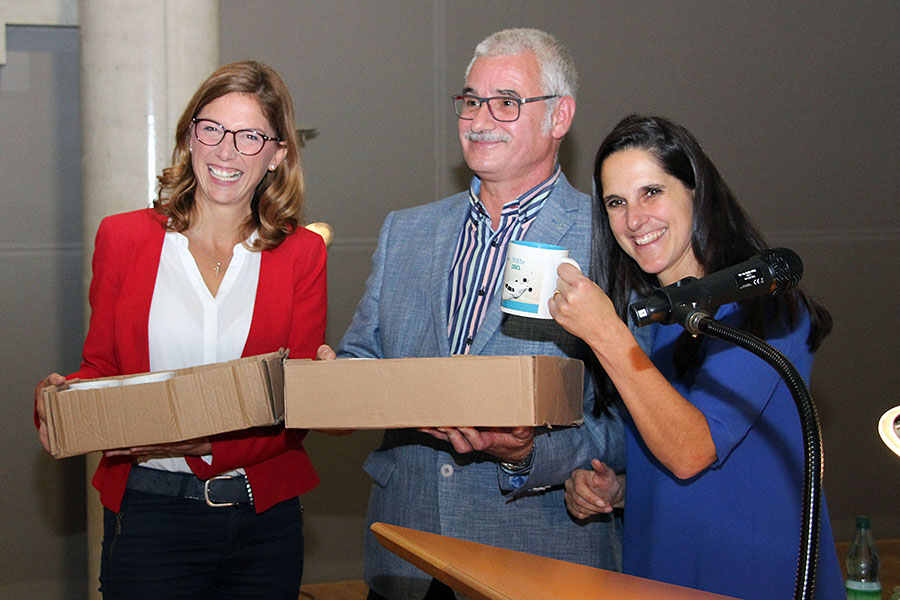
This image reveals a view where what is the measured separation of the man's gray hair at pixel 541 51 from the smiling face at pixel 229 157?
0.50 m

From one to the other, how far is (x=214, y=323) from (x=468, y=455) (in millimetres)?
590

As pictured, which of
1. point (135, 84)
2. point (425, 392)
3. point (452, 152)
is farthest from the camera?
point (452, 152)

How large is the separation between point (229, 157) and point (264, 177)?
156 mm

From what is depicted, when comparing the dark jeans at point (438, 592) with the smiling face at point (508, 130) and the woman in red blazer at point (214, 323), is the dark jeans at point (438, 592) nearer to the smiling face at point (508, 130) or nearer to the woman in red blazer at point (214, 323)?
the woman in red blazer at point (214, 323)

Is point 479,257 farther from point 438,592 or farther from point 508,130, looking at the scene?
point 438,592

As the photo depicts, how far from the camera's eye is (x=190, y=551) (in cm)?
176

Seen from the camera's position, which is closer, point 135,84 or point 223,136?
point 223,136

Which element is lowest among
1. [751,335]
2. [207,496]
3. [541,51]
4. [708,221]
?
[207,496]

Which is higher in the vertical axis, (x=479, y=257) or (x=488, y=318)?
(x=479, y=257)

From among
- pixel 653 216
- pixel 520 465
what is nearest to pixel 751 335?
pixel 653 216

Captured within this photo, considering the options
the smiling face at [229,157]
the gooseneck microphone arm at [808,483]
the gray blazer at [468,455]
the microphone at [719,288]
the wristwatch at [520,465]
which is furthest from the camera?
the smiling face at [229,157]

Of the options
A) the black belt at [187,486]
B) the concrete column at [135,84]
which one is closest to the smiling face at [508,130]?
the black belt at [187,486]

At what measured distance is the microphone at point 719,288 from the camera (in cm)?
95

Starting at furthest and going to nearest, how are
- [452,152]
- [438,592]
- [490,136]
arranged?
[452,152] → [490,136] → [438,592]
